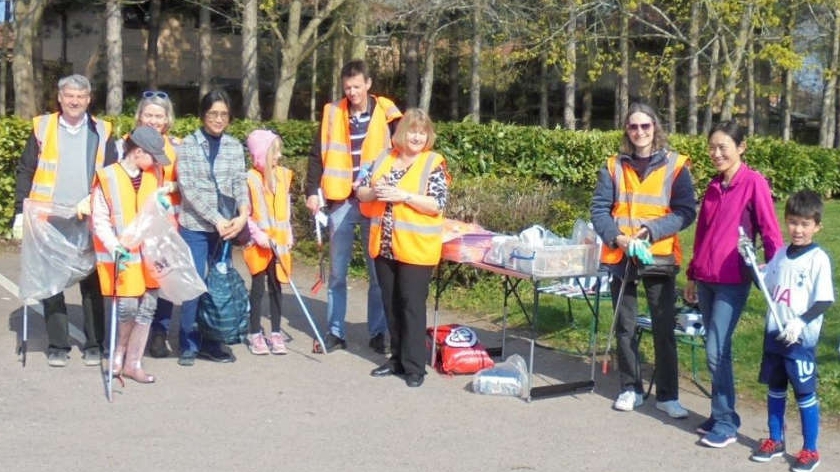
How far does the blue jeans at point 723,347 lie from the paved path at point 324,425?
17 centimetres

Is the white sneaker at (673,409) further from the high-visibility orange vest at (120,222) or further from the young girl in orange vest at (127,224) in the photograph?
the high-visibility orange vest at (120,222)

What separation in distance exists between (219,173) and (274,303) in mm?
1095

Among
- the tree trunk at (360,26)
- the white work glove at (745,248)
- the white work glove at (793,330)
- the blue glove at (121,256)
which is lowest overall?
the white work glove at (793,330)

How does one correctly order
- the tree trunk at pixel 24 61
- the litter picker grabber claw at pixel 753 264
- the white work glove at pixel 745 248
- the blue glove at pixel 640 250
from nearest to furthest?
the litter picker grabber claw at pixel 753 264 → the white work glove at pixel 745 248 → the blue glove at pixel 640 250 → the tree trunk at pixel 24 61

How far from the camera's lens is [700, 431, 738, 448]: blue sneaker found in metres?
5.79

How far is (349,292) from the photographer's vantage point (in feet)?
34.3

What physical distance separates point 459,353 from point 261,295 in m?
1.52

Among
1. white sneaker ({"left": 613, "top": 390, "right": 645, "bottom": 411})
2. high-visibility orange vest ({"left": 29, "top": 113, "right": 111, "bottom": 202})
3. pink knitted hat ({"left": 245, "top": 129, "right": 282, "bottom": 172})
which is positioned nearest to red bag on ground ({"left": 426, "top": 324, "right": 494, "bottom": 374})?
white sneaker ({"left": 613, "top": 390, "right": 645, "bottom": 411})

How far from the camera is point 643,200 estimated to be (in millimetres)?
6285

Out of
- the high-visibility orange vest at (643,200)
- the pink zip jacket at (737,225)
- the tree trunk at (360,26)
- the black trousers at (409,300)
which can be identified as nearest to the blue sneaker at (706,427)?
the pink zip jacket at (737,225)

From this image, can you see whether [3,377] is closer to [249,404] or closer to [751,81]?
[249,404]

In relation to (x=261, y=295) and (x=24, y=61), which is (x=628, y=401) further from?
(x=24, y=61)

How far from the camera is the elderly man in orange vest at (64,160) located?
23.3 ft

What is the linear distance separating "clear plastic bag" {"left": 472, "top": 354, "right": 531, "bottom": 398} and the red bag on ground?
1.15ft
